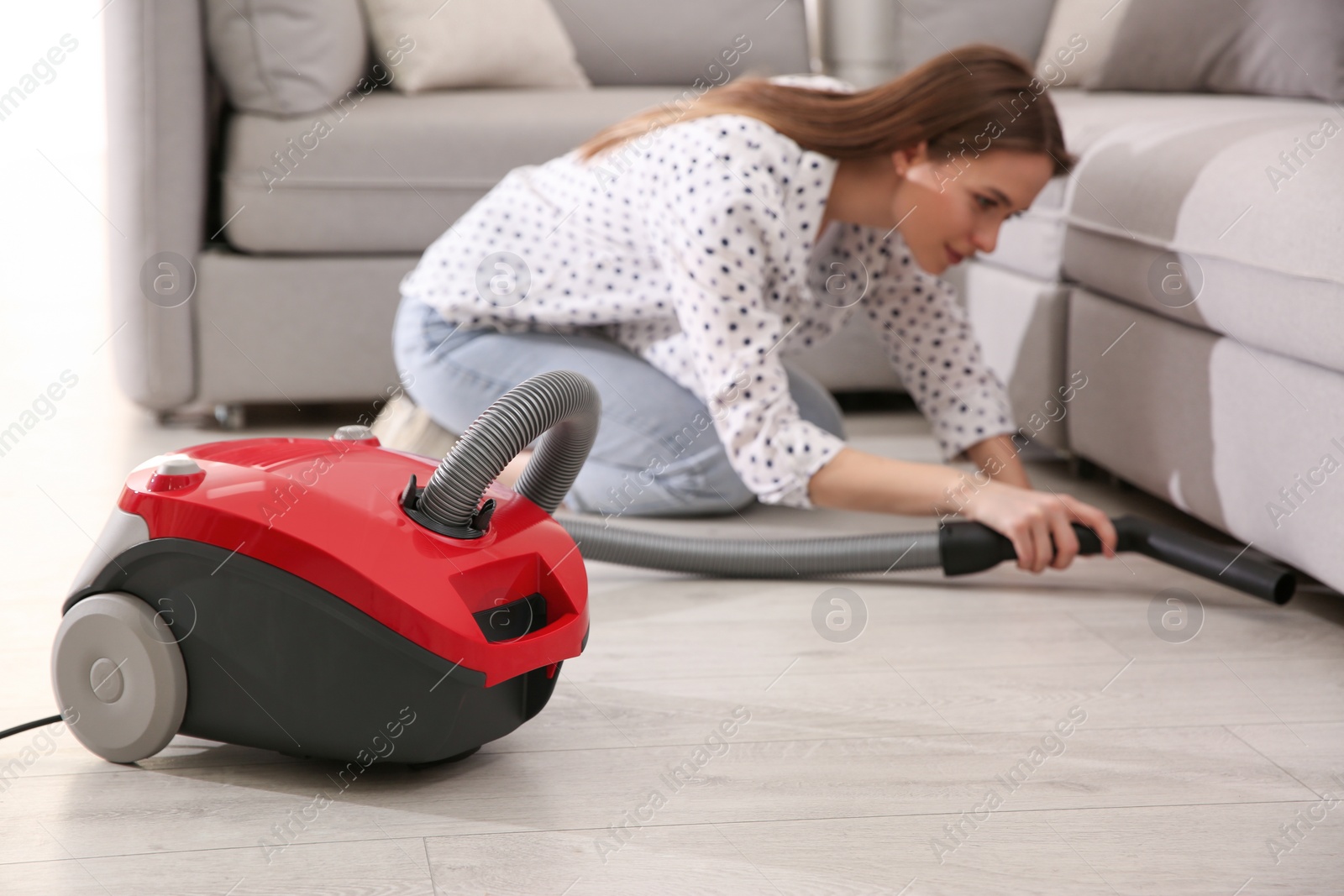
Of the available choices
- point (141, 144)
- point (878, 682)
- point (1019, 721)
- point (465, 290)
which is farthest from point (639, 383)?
point (141, 144)

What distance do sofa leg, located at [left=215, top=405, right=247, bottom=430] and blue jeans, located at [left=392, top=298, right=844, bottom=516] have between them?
1.66 feet

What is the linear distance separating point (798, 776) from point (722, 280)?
1.79 ft

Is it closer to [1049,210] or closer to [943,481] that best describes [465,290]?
[943,481]

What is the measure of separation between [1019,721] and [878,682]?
0.41ft

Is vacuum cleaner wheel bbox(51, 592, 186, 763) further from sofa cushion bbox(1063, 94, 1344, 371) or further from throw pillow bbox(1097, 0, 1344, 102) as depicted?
throw pillow bbox(1097, 0, 1344, 102)

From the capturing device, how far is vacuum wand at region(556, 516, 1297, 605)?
1.26m

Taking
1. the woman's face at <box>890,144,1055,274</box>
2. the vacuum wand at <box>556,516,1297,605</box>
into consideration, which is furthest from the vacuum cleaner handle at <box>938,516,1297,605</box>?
the woman's face at <box>890,144,1055,274</box>

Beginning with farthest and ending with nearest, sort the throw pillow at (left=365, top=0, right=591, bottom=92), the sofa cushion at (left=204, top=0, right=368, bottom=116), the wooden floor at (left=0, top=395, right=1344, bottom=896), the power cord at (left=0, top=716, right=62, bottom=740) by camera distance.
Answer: the throw pillow at (left=365, top=0, right=591, bottom=92) → the sofa cushion at (left=204, top=0, right=368, bottom=116) → the power cord at (left=0, top=716, right=62, bottom=740) → the wooden floor at (left=0, top=395, right=1344, bottom=896)

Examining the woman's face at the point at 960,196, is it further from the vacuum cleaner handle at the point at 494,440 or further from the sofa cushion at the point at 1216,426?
the vacuum cleaner handle at the point at 494,440

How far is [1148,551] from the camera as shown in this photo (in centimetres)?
130

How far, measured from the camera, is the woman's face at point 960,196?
1.27 m

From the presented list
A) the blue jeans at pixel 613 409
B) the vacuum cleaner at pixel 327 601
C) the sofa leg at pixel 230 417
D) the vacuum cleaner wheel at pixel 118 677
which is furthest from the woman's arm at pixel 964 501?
the sofa leg at pixel 230 417

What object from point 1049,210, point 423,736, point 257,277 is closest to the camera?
point 423,736

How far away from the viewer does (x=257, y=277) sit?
1.91 m
